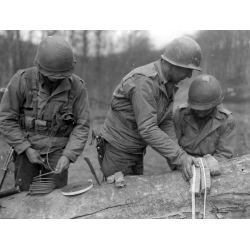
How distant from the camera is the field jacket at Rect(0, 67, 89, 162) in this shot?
3.13 meters

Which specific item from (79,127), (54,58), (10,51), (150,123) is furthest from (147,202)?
(10,51)

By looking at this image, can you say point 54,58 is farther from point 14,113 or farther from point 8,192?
point 8,192

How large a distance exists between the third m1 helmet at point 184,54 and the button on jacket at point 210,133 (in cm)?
79

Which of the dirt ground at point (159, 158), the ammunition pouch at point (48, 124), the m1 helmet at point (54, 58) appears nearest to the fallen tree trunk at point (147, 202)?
the ammunition pouch at point (48, 124)

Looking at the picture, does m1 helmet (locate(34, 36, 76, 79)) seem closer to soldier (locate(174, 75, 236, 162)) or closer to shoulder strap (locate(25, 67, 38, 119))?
shoulder strap (locate(25, 67, 38, 119))

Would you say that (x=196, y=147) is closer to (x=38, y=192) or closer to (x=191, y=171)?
(x=191, y=171)

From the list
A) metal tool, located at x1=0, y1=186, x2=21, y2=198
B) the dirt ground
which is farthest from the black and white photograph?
the dirt ground

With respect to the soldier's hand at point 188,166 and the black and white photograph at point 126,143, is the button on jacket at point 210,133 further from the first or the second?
the soldier's hand at point 188,166

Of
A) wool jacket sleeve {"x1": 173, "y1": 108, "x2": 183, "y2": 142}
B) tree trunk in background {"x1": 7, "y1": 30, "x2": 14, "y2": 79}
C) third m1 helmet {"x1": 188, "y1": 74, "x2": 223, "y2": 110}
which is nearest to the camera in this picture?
third m1 helmet {"x1": 188, "y1": 74, "x2": 223, "y2": 110}

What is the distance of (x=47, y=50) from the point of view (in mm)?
2945

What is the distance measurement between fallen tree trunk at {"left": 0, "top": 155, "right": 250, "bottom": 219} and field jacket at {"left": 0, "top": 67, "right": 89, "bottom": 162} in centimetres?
62

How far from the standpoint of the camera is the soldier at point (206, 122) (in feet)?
11.2

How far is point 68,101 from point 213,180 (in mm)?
1809
